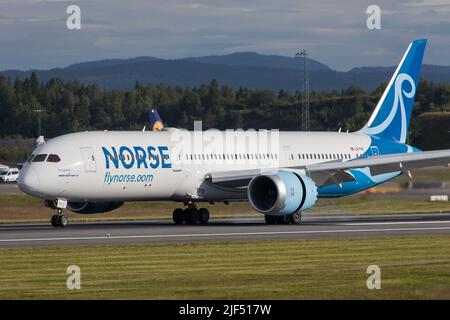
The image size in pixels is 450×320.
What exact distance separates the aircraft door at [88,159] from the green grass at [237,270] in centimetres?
1026

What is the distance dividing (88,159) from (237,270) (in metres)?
18.1

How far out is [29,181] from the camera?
43969 millimetres

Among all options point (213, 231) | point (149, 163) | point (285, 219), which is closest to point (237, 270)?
point (213, 231)

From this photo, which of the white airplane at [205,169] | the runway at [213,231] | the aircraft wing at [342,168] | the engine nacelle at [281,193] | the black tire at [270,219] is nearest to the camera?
the runway at [213,231]

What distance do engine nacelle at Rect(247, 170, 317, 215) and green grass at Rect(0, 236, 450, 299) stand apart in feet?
26.9

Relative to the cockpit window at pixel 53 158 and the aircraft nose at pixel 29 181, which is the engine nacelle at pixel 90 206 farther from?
the aircraft nose at pixel 29 181

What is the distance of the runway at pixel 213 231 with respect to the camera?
38.8m

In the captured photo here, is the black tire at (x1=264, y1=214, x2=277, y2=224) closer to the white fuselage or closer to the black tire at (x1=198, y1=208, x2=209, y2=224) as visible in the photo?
the white fuselage

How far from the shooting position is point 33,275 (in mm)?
27578

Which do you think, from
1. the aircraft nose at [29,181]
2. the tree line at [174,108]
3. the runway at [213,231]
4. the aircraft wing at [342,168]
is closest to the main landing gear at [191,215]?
the runway at [213,231]

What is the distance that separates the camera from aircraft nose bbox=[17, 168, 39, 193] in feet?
144

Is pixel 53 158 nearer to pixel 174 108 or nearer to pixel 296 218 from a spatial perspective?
pixel 296 218

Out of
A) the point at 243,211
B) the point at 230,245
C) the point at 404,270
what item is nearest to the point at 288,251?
the point at 230,245

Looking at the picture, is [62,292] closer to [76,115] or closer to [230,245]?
[230,245]
